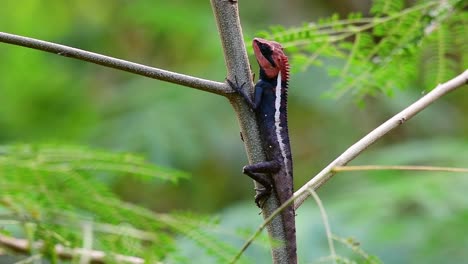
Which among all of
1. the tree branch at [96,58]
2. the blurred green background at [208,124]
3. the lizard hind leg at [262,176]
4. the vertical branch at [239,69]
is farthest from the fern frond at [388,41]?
the blurred green background at [208,124]

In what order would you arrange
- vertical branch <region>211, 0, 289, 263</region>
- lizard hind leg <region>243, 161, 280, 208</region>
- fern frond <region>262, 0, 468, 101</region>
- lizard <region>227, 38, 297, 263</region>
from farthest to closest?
fern frond <region>262, 0, 468, 101</region> → lizard hind leg <region>243, 161, 280, 208</region> → lizard <region>227, 38, 297, 263</region> → vertical branch <region>211, 0, 289, 263</region>

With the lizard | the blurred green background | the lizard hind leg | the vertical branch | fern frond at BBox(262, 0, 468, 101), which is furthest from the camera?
the blurred green background

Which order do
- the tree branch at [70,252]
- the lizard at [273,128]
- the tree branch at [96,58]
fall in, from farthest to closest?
the lizard at [273,128]
the tree branch at [70,252]
the tree branch at [96,58]

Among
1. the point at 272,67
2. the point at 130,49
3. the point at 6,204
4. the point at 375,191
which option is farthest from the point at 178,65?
the point at 6,204

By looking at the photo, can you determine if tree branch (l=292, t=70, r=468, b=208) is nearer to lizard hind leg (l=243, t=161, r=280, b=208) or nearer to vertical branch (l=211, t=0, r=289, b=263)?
vertical branch (l=211, t=0, r=289, b=263)

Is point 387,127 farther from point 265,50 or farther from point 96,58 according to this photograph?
point 265,50

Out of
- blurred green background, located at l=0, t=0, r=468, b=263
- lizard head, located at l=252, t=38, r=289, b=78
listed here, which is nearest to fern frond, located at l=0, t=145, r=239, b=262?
lizard head, located at l=252, t=38, r=289, b=78

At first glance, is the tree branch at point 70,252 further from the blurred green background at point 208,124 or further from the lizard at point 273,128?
the blurred green background at point 208,124

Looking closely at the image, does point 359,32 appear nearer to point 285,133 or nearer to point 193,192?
point 285,133
